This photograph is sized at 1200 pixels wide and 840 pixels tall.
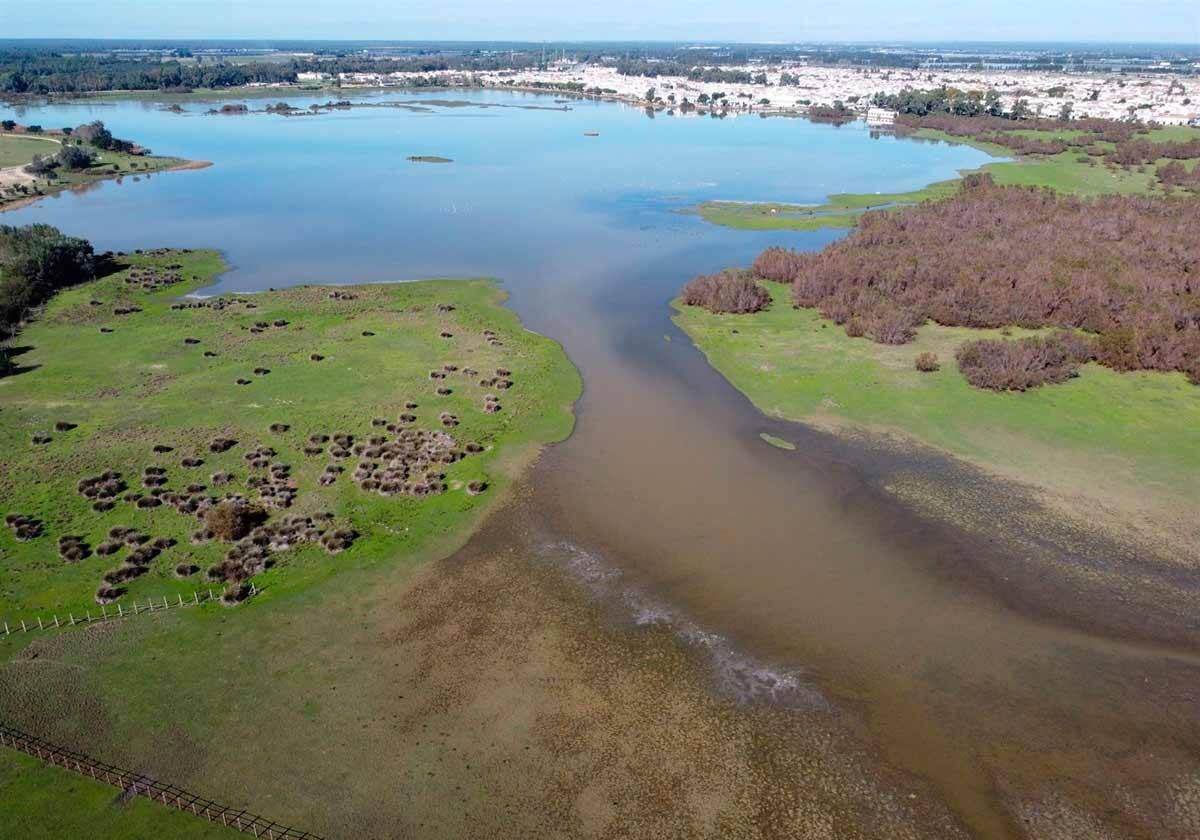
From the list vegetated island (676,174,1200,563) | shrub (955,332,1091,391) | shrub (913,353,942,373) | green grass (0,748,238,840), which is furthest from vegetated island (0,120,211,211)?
shrub (955,332,1091,391)

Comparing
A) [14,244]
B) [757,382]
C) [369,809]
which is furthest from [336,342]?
[369,809]

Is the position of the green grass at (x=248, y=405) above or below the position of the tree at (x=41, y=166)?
below

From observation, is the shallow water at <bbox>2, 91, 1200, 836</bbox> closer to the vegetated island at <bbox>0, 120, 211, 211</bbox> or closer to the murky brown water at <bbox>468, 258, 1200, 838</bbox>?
the murky brown water at <bbox>468, 258, 1200, 838</bbox>

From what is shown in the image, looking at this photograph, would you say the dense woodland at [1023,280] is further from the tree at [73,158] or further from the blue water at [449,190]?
the tree at [73,158]

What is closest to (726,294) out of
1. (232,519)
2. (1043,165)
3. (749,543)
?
(749,543)

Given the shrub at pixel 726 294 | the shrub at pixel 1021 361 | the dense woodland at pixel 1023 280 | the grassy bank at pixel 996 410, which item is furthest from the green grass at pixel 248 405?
the shrub at pixel 1021 361
